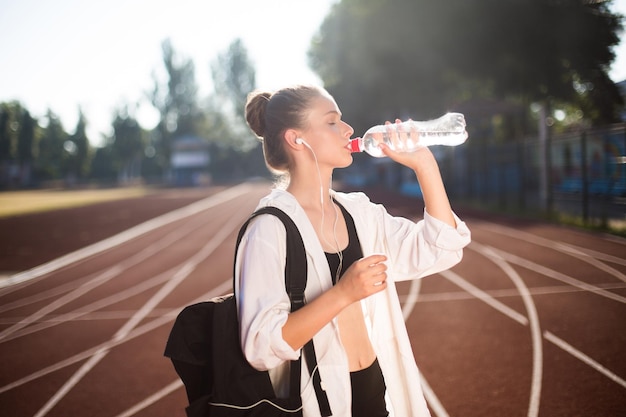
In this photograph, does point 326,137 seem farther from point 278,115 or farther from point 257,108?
point 257,108

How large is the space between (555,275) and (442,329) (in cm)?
261

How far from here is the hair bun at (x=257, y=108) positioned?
1.87 metres

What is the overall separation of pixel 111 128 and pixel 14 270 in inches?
2763

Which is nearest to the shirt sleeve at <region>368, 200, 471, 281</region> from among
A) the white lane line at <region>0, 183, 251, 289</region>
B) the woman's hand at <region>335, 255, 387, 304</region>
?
the woman's hand at <region>335, 255, 387, 304</region>

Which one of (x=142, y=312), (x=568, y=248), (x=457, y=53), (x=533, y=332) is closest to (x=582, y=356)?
(x=533, y=332)

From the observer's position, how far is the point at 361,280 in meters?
1.41

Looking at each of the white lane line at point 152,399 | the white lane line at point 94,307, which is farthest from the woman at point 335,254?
the white lane line at point 94,307

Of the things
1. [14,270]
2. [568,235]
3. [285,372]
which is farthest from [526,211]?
[285,372]

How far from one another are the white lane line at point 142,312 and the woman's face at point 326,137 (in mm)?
3680

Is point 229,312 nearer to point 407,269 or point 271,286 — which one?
point 271,286

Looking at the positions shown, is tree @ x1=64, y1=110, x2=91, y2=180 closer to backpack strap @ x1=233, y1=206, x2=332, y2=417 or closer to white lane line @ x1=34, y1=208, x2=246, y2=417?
white lane line @ x1=34, y1=208, x2=246, y2=417

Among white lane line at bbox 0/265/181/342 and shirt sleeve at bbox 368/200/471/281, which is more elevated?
shirt sleeve at bbox 368/200/471/281

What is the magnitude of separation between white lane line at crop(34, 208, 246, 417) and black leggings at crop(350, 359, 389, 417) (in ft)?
11.2

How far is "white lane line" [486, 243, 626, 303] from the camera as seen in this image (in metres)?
4.75
